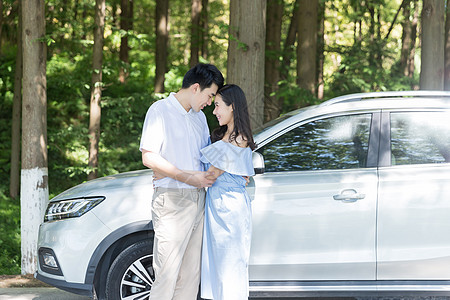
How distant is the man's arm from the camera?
12.1 ft

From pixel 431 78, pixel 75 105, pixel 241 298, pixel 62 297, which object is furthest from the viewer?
pixel 75 105

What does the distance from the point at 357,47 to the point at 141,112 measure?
5.72m

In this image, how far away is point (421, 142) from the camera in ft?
15.0

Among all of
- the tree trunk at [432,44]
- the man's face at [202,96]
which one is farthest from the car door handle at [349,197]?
the tree trunk at [432,44]

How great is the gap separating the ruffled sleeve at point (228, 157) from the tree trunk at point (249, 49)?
3233 mm

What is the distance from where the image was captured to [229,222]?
3842 mm

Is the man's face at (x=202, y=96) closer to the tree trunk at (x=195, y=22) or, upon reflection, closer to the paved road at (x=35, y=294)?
the paved road at (x=35, y=294)

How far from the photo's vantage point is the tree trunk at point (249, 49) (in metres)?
7.06

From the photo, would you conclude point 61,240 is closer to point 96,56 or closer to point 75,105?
point 96,56


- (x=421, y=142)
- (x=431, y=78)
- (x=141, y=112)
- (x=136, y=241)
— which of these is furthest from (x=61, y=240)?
(x=141, y=112)

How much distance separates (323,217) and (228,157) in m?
1.01

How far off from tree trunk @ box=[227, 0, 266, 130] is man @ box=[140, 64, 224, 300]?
3232 mm

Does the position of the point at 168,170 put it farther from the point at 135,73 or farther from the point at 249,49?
the point at 135,73

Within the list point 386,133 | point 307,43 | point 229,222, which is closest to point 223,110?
point 229,222
